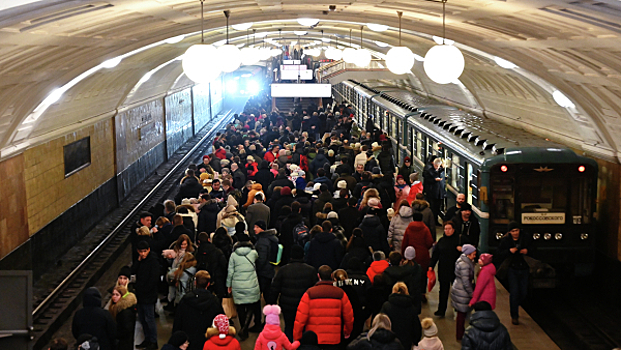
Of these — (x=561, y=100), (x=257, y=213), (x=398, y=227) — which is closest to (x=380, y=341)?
(x=398, y=227)

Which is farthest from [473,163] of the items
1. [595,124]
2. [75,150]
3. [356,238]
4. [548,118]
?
[75,150]

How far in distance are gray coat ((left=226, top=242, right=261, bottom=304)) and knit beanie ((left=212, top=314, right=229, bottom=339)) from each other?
7.42ft

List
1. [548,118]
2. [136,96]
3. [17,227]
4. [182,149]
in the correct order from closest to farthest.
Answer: [17,227], [548,118], [136,96], [182,149]

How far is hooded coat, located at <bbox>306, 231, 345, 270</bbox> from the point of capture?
29.3 feet

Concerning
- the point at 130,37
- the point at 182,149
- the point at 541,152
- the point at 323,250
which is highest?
the point at 130,37

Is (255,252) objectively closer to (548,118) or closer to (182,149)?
(548,118)

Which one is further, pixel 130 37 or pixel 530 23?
pixel 130 37

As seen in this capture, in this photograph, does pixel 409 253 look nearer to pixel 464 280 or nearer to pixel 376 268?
pixel 376 268

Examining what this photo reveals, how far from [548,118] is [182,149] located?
19.6 meters

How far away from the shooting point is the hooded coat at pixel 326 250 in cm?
892

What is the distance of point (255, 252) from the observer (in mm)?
8594

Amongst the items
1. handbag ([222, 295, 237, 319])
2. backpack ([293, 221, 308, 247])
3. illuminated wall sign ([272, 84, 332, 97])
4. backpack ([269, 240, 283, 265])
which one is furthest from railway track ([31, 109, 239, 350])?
illuminated wall sign ([272, 84, 332, 97])

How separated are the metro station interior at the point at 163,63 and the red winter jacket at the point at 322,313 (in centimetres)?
347

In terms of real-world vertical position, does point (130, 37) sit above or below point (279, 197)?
above
